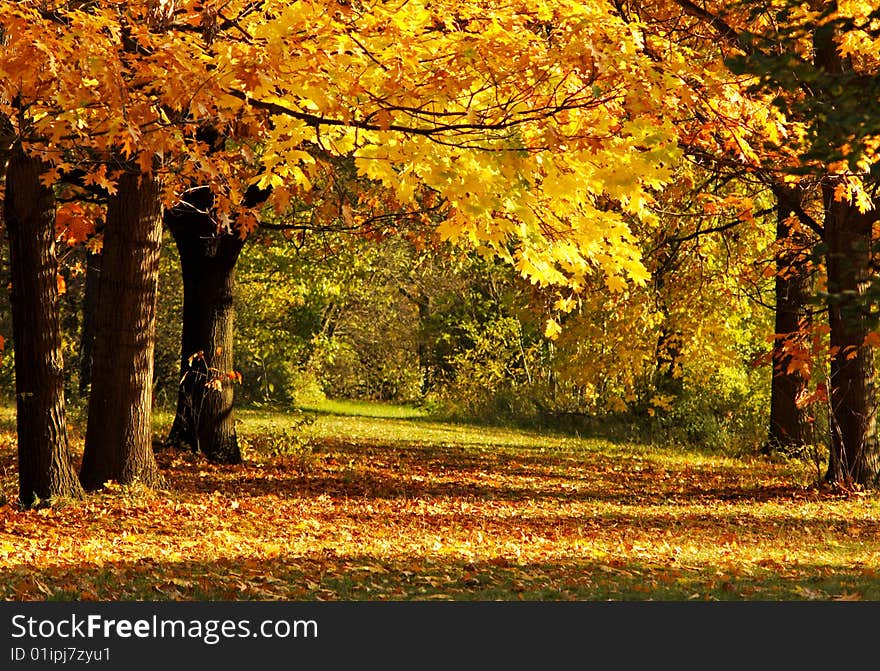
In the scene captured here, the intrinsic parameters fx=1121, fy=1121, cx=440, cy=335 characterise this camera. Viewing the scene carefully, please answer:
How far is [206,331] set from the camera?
1488 centimetres

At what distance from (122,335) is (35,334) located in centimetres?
105

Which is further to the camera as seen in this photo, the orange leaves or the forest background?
the orange leaves

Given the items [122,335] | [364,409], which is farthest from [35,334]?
[364,409]

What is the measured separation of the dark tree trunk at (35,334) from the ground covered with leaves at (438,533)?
0.43 meters

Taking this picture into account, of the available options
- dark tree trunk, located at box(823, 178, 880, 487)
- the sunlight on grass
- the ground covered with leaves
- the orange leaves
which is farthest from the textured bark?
the sunlight on grass

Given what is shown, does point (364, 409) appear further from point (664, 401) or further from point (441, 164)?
point (441, 164)

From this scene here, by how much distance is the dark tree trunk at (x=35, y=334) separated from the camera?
10.5 m

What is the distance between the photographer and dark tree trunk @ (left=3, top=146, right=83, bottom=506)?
10.5m

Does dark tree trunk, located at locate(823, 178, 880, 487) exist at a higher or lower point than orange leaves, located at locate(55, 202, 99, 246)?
lower

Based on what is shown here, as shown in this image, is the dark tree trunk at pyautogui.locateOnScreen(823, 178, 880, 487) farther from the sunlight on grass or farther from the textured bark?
the sunlight on grass

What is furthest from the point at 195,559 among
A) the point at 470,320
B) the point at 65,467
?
the point at 470,320

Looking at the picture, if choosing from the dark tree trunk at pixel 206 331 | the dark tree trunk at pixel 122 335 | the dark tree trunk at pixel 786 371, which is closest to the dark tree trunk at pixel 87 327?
the dark tree trunk at pixel 206 331

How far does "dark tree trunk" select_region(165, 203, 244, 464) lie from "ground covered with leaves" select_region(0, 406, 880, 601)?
1.83 ft

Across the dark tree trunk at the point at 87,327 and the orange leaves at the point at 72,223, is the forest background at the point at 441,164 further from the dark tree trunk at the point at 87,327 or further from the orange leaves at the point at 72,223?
the dark tree trunk at the point at 87,327
